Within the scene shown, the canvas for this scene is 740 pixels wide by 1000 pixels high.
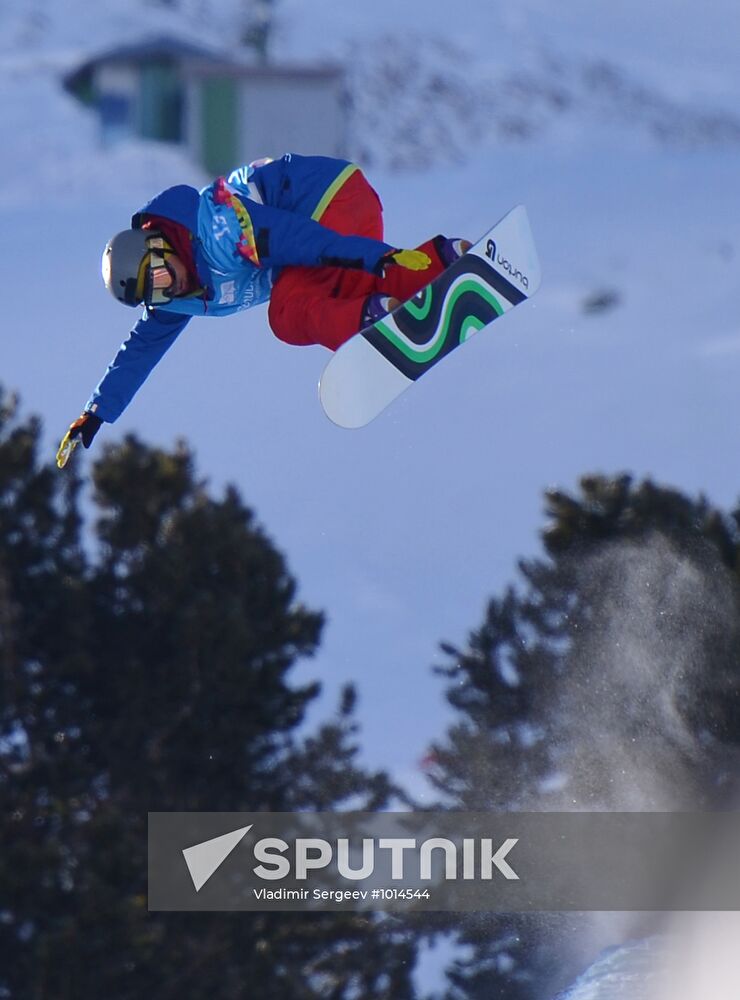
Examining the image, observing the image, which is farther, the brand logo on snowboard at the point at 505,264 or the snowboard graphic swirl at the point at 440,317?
the brand logo on snowboard at the point at 505,264

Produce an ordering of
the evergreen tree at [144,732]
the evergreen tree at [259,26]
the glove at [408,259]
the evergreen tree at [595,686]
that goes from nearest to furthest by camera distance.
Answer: the glove at [408,259] → the evergreen tree at [144,732] → the evergreen tree at [595,686] → the evergreen tree at [259,26]

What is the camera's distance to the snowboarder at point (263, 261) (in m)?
4.77

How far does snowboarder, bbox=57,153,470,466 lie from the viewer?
477cm

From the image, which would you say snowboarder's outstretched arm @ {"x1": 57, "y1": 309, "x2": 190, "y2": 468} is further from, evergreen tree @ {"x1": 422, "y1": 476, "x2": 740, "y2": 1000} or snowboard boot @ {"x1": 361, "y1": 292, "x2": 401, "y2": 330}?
evergreen tree @ {"x1": 422, "y1": 476, "x2": 740, "y2": 1000}

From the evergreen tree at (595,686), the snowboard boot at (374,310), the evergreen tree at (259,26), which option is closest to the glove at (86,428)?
the snowboard boot at (374,310)

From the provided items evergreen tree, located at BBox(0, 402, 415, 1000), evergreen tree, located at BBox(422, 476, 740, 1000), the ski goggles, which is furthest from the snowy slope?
the ski goggles

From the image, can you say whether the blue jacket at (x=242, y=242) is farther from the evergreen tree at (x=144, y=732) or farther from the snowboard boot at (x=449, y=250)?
the evergreen tree at (x=144, y=732)

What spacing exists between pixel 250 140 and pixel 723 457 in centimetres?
965

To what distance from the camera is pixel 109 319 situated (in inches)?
599

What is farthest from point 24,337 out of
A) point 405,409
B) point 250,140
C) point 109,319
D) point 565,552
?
point 565,552

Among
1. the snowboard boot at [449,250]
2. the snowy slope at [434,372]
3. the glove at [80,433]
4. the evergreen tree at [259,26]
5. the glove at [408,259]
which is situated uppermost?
the evergreen tree at [259,26]

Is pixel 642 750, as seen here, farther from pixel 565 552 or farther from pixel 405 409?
pixel 405 409

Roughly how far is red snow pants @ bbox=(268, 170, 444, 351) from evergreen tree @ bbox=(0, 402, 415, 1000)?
4.13 m

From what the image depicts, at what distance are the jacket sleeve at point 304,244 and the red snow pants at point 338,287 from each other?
0.12 meters
